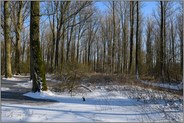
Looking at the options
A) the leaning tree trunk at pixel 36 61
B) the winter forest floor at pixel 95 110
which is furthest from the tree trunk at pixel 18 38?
the winter forest floor at pixel 95 110

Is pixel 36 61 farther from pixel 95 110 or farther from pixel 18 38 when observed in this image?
pixel 18 38

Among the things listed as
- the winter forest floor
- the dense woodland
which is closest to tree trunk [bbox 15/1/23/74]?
the dense woodland

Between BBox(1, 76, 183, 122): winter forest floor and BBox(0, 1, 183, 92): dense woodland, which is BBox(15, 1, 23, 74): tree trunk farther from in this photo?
BBox(1, 76, 183, 122): winter forest floor

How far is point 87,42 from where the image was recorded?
62438mm

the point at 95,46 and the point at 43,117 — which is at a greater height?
the point at 95,46

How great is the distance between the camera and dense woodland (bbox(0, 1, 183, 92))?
19.3 metres

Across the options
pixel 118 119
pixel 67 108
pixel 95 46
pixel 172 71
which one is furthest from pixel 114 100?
pixel 95 46

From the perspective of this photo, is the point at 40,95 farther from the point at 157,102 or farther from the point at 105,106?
the point at 157,102

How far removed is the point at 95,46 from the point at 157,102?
191ft

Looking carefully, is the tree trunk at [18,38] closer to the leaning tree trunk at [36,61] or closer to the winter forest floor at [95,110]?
the leaning tree trunk at [36,61]

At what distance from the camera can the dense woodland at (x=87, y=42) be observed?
1929 cm

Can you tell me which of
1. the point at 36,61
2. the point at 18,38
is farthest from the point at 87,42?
the point at 36,61

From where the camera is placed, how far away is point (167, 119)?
26.8 ft

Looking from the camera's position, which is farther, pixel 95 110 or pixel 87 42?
pixel 87 42
